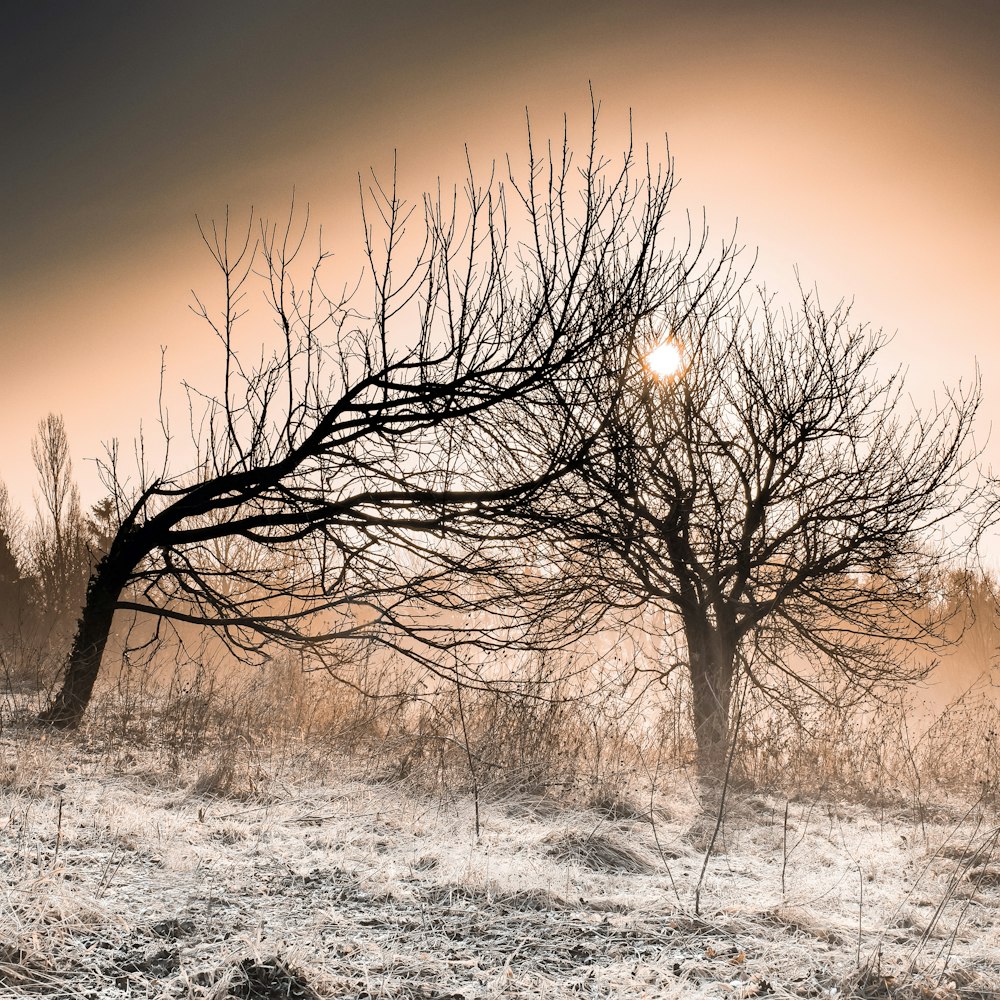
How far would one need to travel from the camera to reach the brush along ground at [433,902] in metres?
2.70

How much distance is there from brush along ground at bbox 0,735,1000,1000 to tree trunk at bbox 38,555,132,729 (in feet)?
4.73

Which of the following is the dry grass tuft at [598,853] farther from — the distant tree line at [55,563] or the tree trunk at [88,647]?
the distant tree line at [55,563]

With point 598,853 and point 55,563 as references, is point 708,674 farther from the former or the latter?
point 55,563

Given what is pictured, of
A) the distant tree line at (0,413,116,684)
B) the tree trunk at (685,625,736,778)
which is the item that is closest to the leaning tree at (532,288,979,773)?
the tree trunk at (685,625,736,778)

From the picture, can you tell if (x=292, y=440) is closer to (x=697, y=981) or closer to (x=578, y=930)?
(x=578, y=930)

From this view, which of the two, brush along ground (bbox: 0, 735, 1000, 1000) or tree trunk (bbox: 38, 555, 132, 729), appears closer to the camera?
brush along ground (bbox: 0, 735, 1000, 1000)

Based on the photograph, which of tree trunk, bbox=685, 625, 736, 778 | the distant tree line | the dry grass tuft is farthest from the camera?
the distant tree line

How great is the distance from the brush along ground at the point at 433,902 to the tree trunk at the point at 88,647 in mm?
1441

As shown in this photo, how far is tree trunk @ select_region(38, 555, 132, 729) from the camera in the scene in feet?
22.9

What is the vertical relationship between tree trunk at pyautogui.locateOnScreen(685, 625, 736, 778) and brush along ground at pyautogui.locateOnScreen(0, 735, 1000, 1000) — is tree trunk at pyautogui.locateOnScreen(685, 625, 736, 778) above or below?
above

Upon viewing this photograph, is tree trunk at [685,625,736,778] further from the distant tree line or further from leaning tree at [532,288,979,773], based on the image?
the distant tree line

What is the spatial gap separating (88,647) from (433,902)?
502cm

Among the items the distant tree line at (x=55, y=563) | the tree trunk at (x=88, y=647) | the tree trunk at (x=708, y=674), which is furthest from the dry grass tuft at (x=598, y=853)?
the distant tree line at (x=55, y=563)

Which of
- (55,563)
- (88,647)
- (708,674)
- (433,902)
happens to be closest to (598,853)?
(433,902)
